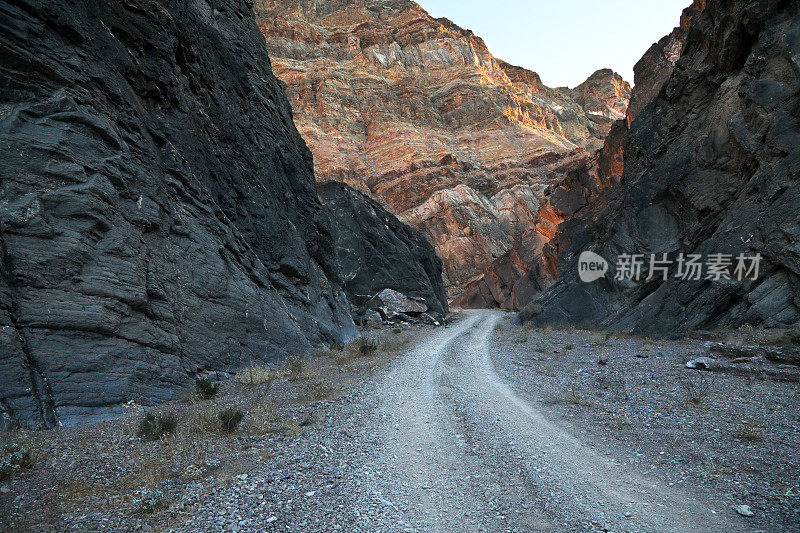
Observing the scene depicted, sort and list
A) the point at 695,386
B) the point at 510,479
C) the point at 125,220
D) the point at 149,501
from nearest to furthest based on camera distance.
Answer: the point at 149,501 → the point at 510,479 → the point at 695,386 → the point at 125,220

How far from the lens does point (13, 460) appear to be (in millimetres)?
5219

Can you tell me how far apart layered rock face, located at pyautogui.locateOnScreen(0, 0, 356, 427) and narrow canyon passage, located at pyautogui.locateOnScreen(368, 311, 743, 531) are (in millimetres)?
6623

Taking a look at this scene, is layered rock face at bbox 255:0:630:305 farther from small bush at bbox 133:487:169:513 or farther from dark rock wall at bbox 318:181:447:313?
small bush at bbox 133:487:169:513

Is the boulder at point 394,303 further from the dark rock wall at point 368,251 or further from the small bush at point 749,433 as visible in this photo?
the small bush at point 749,433

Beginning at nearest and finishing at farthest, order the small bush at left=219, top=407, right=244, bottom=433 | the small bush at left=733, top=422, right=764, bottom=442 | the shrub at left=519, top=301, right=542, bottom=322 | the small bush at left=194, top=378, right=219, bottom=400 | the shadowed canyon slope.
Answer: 1. the small bush at left=733, top=422, right=764, bottom=442
2. the small bush at left=219, top=407, right=244, bottom=433
3. the shadowed canyon slope
4. the small bush at left=194, top=378, right=219, bottom=400
5. the shrub at left=519, top=301, right=542, bottom=322

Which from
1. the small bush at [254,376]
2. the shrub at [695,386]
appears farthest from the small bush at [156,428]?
the shrub at [695,386]

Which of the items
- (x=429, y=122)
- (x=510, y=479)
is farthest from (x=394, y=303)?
(x=429, y=122)

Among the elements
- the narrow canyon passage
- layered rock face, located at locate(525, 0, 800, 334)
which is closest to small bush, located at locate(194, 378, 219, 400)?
the narrow canyon passage

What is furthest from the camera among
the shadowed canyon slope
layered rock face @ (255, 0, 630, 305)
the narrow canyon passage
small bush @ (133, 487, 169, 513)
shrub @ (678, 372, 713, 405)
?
layered rock face @ (255, 0, 630, 305)

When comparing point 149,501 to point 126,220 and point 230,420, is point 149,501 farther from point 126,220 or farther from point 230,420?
point 126,220

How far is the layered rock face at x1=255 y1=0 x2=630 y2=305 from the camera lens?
302 ft

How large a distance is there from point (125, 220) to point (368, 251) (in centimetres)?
3143

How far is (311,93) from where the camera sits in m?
110

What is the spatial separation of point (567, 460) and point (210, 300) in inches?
458
